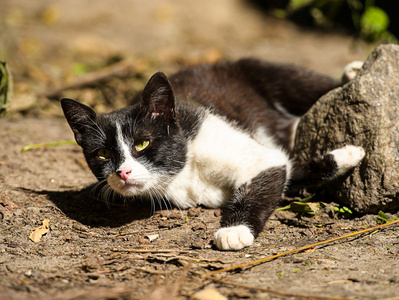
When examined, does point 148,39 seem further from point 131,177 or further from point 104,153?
point 131,177

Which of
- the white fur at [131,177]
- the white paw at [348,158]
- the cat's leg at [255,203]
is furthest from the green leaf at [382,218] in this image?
the white fur at [131,177]

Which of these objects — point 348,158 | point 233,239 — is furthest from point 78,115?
point 348,158

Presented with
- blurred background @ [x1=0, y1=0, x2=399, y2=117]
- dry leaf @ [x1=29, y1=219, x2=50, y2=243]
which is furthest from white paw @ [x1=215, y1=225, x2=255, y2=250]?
blurred background @ [x1=0, y1=0, x2=399, y2=117]

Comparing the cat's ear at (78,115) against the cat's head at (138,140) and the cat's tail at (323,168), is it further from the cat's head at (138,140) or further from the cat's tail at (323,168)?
the cat's tail at (323,168)

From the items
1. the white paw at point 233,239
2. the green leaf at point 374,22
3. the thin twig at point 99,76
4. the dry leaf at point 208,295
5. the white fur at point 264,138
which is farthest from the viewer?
the thin twig at point 99,76

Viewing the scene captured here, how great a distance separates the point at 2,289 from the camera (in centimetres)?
188

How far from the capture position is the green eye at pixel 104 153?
2.79 meters

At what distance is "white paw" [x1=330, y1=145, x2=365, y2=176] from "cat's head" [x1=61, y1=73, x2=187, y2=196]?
1.11 m

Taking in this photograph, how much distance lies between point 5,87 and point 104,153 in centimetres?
151

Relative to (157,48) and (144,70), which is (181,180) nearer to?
(144,70)

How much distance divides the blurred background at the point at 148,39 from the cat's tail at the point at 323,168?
7.10 ft

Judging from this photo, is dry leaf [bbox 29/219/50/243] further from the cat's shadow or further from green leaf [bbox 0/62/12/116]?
green leaf [bbox 0/62/12/116]

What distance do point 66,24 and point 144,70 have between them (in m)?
3.27

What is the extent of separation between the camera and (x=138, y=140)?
275cm
